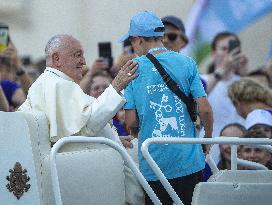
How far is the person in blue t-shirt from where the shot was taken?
642 cm

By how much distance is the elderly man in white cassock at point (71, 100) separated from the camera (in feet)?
19.8

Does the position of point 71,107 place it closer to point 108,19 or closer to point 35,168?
point 35,168

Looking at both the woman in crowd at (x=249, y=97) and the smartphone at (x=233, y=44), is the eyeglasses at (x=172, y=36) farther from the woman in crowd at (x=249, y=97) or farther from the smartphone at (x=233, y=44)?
the smartphone at (x=233, y=44)

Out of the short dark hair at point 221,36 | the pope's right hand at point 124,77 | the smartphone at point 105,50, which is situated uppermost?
the pope's right hand at point 124,77

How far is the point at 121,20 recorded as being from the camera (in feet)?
39.5

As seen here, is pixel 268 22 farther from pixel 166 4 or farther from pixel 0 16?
pixel 0 16

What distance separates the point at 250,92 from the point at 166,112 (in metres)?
3.29

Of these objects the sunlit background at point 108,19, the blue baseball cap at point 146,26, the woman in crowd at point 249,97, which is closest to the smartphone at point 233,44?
the sunlit background at point 108,19

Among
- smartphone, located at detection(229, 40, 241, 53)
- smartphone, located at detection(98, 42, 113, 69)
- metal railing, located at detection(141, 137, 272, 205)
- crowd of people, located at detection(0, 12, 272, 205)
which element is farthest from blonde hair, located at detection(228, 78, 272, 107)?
metal railing, located at detection(141, 137, 272, 205)

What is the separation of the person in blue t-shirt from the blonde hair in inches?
118

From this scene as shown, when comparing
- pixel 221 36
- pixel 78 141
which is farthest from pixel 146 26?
pixel 221 36

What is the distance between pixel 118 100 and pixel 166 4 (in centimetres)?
598

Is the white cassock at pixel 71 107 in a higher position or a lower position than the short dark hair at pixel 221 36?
higher

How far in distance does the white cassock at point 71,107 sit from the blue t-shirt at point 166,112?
298mm
